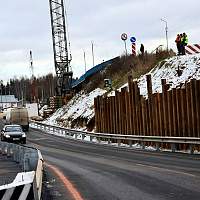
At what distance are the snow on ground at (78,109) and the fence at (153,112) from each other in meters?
12.4

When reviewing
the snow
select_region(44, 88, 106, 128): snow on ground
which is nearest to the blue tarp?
select_region(44, 88, 106, 128): snow on ground

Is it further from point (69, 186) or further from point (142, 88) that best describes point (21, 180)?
point (142, 88)

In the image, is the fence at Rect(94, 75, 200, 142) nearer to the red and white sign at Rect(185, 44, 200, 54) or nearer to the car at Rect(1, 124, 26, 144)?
the red and white sign at Rect(185, 44, 200, 54)

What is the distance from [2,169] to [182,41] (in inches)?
765

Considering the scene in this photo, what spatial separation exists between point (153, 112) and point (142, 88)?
8.69m

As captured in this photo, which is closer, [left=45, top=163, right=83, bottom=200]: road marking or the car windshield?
[left=45, top=163, right=83, bottom=200]: road marking

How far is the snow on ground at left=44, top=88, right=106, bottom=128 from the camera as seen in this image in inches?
2267

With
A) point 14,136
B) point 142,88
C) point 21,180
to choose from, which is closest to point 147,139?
point 142,88

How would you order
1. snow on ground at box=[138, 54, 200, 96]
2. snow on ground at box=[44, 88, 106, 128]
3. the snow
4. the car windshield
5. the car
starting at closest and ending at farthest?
the snow
snow on ground at box=[138, 54, 200, 96]
the car
the car windshield
snow on ground at box=[44, 88, 106, 128]

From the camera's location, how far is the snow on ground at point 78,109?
57575 millimetres

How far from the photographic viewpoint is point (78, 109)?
2452 inches

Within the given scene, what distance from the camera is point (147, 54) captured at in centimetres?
5284

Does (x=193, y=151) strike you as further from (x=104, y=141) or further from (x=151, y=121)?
(x=104, y=141)

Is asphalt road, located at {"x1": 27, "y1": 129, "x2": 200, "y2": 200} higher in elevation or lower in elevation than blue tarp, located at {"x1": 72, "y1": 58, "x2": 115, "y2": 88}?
lower
